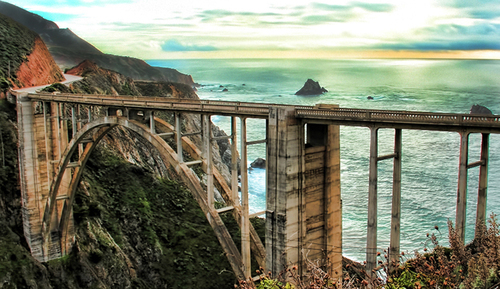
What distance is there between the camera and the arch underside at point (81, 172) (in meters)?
25.5

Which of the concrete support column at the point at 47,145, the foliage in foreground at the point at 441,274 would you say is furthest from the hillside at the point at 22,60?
the foliage in foreground at the point at 441,274

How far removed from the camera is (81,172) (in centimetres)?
3600

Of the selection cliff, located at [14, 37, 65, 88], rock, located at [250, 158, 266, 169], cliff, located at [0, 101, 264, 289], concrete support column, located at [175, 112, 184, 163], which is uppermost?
cliff, located at [14, 37, 65, 88]

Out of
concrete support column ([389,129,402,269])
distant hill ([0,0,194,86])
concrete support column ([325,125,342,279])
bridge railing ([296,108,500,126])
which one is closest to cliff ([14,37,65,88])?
concrete support column ([325,125,342,279])

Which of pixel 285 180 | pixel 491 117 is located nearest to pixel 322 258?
pixel 285 180

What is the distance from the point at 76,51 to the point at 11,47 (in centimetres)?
11127

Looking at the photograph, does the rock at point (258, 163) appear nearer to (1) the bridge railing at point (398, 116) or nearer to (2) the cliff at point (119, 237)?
(2) the cliff at point (119, 237)

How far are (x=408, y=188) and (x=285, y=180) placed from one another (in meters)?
44.3

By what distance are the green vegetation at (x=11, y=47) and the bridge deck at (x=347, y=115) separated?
22466 mm

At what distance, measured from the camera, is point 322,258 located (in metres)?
24.4

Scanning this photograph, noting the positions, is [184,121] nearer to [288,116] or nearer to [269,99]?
[288,116]

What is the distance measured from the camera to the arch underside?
2553 cm

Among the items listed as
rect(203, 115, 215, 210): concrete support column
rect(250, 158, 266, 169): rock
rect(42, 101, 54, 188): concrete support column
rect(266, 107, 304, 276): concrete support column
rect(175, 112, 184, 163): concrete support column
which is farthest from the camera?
rect(250, 158, 266, 169): rock

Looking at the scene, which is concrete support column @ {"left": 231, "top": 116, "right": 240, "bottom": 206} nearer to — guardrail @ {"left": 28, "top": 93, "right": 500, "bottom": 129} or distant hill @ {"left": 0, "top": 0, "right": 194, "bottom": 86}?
guardrail @ {"left": 28, "top": 93, "right": 500, "bottom": 129}
